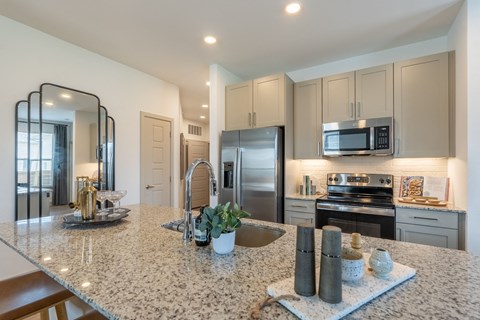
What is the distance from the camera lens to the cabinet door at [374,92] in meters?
2.68

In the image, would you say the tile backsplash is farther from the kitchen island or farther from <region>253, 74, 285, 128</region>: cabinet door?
the kitchen island

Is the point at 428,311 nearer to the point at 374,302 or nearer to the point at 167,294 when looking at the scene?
the point at 374,302

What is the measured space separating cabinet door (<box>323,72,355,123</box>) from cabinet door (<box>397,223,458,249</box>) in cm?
132

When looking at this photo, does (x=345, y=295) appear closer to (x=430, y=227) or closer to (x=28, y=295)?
(x=28, y=295)

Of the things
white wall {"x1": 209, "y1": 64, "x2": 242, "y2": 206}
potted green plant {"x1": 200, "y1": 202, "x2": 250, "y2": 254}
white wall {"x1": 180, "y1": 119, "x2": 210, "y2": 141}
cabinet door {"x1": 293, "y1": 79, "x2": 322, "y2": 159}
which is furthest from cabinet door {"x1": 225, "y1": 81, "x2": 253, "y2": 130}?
white wall {"x1": 180, "y1": 119, "x2": 210, "y2": 141}

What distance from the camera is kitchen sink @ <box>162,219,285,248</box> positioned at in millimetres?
1528

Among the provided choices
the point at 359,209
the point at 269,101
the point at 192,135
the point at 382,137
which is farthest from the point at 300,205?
the point at 192,135

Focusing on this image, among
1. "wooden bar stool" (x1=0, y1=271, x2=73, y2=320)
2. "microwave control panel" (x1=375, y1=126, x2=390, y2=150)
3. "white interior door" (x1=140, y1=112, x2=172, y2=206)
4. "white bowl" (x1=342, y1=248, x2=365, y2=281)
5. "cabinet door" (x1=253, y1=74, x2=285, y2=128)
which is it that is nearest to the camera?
"white bowl" (x1=342, y1=248, x2=365, y2=281)

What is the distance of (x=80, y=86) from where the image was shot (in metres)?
2.93

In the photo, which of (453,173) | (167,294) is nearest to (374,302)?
(167,294)

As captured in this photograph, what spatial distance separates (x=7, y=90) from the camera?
233cm

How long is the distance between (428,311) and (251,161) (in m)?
2.48

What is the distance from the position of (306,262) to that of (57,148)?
2.98 meters

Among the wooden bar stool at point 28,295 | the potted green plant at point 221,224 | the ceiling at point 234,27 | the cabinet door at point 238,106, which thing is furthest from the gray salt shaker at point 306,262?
the cabinet door at point 238,106
